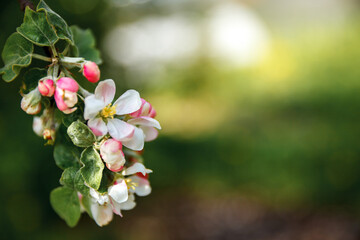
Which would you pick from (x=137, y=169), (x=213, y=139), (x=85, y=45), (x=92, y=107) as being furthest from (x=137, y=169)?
(x=213, y=139)

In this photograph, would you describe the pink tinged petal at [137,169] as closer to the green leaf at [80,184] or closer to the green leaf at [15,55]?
the green leaf at [80,184]

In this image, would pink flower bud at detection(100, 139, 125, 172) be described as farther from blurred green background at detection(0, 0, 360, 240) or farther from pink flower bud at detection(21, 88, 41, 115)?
blurred green background at detection(0, 0, 360, 240)

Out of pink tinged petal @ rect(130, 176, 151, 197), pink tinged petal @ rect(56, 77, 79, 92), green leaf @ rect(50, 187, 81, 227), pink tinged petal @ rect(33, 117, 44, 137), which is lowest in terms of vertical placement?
green leaf @ rect(50, 187, 81, 227)

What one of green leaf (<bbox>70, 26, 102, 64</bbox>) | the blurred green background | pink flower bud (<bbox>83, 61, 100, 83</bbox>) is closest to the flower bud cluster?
pink flower bud (<bbox>83, 61, 100, 83</bbox>)

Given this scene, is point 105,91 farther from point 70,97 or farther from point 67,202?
point 67,202

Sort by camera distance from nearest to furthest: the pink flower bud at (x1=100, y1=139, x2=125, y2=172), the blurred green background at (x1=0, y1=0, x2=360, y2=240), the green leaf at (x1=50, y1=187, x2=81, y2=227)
Answer: the pink flower bud at (x1=100, y1=139, x2=125, y2=172), the green leaf at (x1=50, y1=187, x2=81, y2=227), the blurred green background at (x1=0, y1=0, x2=360, y2=240)

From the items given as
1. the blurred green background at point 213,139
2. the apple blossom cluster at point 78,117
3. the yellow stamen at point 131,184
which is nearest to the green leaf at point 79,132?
the apple blossom cluster at point 78,117

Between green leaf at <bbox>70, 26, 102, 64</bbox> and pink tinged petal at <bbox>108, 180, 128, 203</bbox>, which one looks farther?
green leaf at <bbox>70, 26, 102, 64</bbox>
